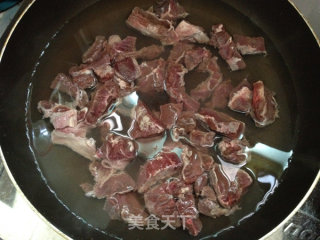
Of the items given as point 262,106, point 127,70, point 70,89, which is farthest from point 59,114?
point 262,106

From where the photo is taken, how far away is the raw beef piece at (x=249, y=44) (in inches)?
94.3

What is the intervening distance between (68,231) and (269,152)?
132 cm

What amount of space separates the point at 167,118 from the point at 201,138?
0.25m

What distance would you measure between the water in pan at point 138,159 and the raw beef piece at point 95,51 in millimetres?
69

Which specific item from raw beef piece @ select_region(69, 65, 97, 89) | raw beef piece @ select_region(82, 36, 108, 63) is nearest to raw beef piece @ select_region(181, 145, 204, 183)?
raw beef piece @ select_region(69, 65, 97, 89)

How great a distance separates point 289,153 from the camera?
Answer: 2305 millimetres

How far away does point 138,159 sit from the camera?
2213 millimetres

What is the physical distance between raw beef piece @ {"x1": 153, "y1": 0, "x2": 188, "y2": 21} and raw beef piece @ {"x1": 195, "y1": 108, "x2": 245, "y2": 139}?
0.73 m

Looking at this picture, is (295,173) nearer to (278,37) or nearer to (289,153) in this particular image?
(289,153)

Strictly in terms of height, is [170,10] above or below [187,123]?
above

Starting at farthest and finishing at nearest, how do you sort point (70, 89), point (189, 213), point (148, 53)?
point (148, 53), point (70, 89), point (189, 213)

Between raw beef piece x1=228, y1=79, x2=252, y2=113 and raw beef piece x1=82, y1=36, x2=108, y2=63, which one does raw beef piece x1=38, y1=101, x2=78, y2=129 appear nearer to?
raw beef piece x1=82, y1=36, x2=108, y2=63

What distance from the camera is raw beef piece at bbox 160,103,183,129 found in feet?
7.30

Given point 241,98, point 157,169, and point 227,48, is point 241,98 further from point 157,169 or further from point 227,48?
point 157,169
